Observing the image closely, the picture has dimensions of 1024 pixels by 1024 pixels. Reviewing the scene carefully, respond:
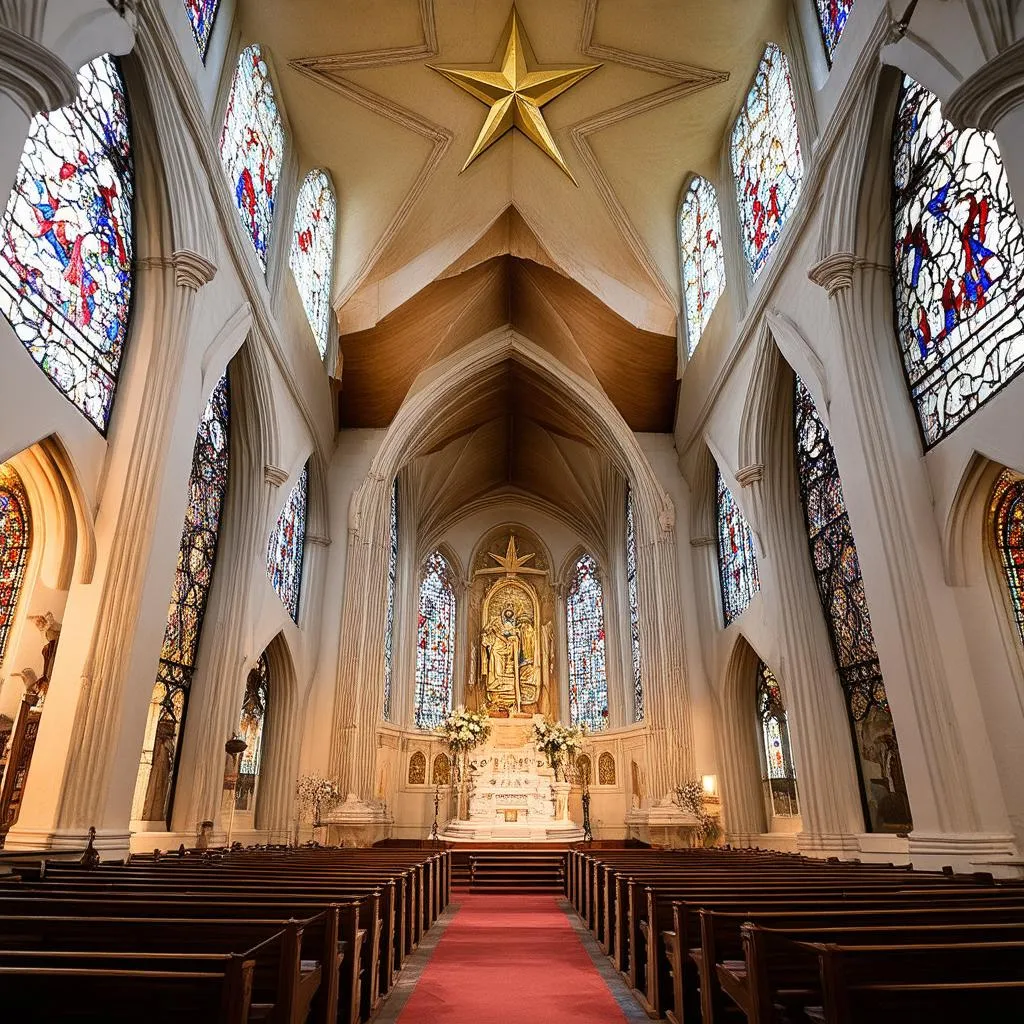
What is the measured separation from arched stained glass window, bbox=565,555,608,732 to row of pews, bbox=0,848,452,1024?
57.4ft

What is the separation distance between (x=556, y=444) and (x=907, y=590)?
15.2m

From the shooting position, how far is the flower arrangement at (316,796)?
48.7 feet

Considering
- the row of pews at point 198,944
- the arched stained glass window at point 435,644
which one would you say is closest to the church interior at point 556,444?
the row of pews at point 198,944

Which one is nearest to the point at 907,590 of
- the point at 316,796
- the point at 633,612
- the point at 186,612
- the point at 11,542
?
the point at 11,542

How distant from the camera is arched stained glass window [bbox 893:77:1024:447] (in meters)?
7.61

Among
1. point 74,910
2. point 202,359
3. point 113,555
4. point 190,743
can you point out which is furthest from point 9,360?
point 190,743

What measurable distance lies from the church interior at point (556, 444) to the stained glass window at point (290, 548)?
0.47 ft

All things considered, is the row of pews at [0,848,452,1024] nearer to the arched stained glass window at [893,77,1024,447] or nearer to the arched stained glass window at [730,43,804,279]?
the arched stained glass window at [893,77,1024,447]

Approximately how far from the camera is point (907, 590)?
8.30 meters

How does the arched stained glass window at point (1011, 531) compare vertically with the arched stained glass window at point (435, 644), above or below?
below

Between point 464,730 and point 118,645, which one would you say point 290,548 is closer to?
Result: point 464,730

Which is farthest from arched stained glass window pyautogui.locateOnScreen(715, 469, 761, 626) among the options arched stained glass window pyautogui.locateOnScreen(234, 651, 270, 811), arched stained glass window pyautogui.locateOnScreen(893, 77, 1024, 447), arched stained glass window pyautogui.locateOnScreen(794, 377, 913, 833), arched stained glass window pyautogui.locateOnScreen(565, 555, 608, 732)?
arched stained glass window pyautogui.locateOnScreen(234, 651, 270, 811)

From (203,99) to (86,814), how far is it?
29.5 feet

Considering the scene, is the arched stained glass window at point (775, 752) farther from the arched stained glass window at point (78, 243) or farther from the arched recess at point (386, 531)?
the arched stained glass window at point (78, 243)
